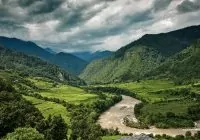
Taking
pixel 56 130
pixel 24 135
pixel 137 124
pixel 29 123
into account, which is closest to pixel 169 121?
pixel 137 124

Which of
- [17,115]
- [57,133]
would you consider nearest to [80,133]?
[57,133]

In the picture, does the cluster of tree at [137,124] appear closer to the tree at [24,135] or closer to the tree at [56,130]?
the tree at [56,130]

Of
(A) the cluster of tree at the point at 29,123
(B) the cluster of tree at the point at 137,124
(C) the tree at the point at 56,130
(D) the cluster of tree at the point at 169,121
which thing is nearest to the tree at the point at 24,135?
(A) the cluster of tree at the point at 29,123

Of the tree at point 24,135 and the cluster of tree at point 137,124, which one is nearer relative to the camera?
the tree at point 24,135

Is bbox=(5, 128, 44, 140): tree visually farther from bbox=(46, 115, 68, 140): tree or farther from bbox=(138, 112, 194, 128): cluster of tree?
bbox=(138, 112, 194, 128): cluster of tree

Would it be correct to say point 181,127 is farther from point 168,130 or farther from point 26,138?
point 26,138

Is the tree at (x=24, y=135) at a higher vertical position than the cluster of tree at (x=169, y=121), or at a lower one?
higher

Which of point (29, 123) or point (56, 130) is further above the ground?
point (29, 123)

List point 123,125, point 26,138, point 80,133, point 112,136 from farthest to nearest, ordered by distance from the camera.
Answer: point 123,125 < point 112,136 < point 80,133 < point 26,138

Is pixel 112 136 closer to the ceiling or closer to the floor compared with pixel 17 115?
closer to the floor

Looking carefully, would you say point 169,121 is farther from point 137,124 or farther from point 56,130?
point 56,130

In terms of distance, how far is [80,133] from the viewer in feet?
459

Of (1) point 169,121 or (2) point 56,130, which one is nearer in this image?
(2) point 56,130

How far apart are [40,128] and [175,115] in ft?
307
